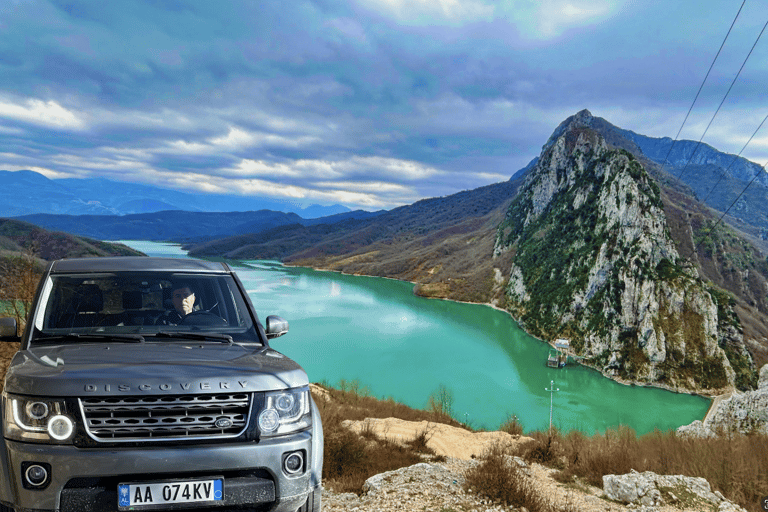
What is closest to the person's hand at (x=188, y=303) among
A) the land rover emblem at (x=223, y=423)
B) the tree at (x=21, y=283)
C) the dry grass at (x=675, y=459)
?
the land rover emblem at (x=223, y=423)

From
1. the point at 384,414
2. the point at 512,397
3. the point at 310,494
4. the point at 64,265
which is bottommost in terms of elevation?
the point at 512,397

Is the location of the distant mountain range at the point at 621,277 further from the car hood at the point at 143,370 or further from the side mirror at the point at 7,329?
the side mirror at the point at 7,329

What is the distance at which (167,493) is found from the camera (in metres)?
2.40

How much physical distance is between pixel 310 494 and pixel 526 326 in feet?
272

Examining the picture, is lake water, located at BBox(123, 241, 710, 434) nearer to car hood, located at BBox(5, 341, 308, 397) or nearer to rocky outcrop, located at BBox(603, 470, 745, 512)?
rocky outcrop, located at BBox(603, 470, 745, 512)

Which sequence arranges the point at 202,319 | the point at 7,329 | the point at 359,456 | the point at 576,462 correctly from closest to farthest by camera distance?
the point at 7,329, the point at 202,319, the point at 359,456, the point at 576,462

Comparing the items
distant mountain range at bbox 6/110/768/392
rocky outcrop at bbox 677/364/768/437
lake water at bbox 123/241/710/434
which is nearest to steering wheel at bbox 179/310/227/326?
rocky outcrop at bbox 677/364/768/437

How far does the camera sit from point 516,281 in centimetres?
9938

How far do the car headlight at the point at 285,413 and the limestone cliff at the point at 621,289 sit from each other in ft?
213

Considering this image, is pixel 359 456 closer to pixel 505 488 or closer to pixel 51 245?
pixel 505 488

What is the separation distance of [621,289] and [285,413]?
2907 inches

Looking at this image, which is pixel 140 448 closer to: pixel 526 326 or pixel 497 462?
pixel 497 462

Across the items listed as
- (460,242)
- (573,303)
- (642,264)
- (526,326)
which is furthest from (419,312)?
(460,242)

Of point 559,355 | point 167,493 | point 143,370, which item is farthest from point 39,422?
point 559,355
